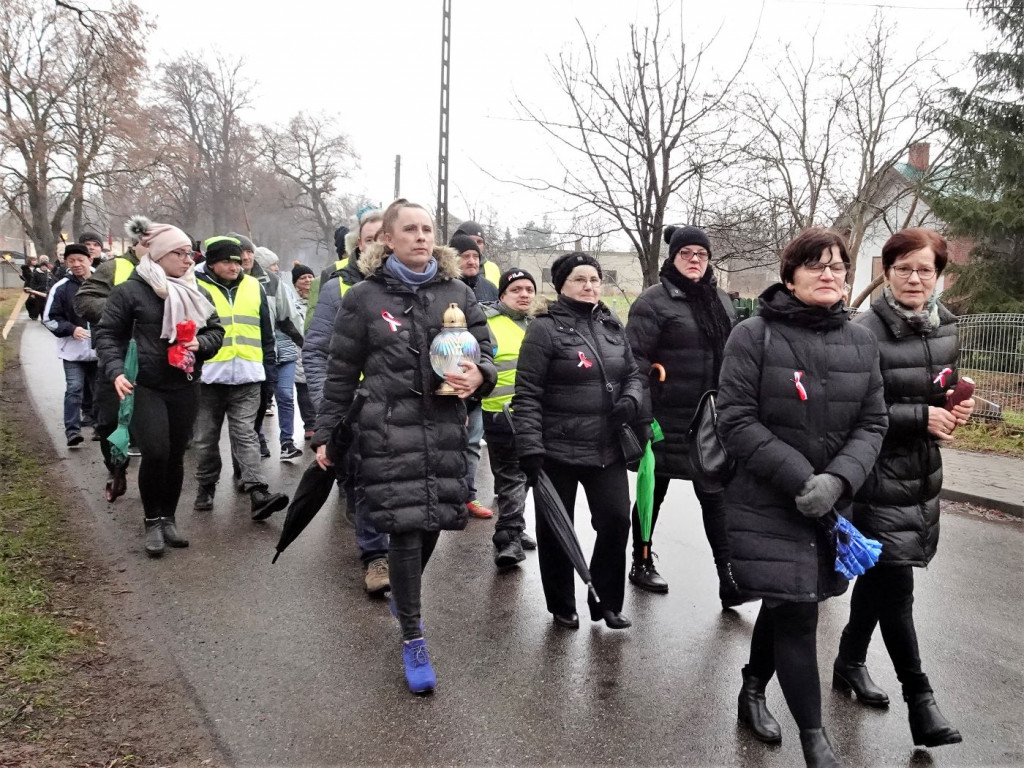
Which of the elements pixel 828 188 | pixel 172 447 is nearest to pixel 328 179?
pixel 828 188

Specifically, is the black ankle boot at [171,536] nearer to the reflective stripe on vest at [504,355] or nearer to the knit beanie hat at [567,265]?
the reflective stripe on vest at [504,355]

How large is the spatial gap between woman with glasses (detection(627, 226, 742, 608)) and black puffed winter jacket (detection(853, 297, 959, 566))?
137 centimetres

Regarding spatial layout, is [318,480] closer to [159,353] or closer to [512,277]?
[159,353]

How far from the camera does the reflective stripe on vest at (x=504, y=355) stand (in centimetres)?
521

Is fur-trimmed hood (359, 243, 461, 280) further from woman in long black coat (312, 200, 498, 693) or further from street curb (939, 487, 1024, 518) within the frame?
street curb (939, 487, 1024, 518)

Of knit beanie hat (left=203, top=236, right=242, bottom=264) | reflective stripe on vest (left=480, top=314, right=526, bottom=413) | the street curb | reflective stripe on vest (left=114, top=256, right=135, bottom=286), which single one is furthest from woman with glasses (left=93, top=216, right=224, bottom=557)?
the street curb

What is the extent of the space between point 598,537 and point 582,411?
2.16ft

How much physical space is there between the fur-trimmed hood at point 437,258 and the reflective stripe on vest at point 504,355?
155 centimetres

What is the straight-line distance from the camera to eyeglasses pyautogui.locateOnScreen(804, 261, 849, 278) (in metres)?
2.83

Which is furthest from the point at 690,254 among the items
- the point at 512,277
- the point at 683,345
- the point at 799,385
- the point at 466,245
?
→ the point at 466,245

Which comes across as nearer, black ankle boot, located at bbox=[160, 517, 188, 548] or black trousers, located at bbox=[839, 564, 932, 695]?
black trousers, located at bbox=[839, 564, 932, 695]

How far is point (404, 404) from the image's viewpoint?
342 centimetres

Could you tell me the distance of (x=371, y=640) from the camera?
12.9 feet

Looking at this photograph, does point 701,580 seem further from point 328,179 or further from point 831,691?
point 328,179
